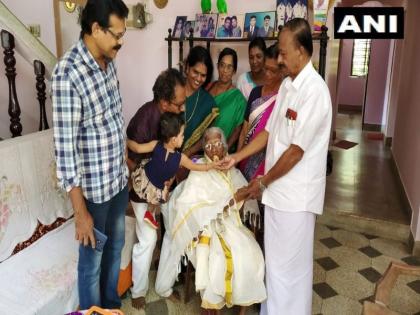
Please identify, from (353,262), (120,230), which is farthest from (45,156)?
(353,262)

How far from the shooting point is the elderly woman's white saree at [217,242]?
1.85 m

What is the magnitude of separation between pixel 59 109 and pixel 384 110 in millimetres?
5788

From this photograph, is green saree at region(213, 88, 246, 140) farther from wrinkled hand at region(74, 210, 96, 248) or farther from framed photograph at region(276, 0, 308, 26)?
wrinkled hand at region(74, 210, 96, 248)

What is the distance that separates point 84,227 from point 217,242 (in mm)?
643

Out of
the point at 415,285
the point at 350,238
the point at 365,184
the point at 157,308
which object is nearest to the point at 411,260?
the point at 415,285

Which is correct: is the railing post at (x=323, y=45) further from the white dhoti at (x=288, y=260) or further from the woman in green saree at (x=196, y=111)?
the white dhoti at (x=288, y=260)

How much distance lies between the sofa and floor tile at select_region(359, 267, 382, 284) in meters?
1.43

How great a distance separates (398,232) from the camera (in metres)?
2.94

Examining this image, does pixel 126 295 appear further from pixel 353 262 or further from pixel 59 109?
pixel 353 262

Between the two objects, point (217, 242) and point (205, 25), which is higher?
point (205, 25)

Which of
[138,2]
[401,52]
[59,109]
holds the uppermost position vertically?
[138,2]

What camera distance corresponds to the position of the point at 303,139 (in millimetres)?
1568

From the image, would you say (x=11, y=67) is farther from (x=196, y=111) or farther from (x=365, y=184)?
(x=365, y=184)

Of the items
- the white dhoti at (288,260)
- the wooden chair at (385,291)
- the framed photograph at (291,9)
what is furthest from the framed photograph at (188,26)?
the wooden chair at (385,291)
